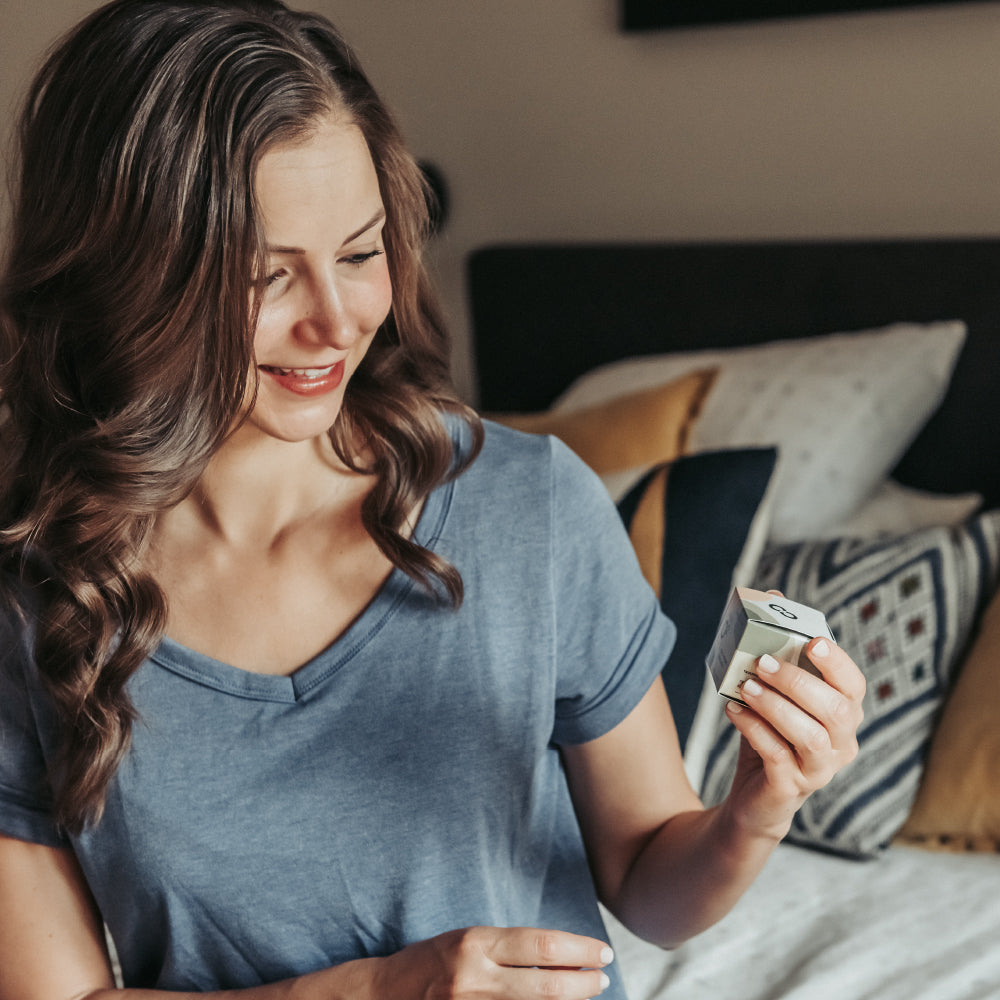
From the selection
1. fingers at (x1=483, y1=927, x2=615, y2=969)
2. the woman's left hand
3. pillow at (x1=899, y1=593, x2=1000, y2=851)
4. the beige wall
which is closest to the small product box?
the woman's left hand

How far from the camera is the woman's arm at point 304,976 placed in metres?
0.82

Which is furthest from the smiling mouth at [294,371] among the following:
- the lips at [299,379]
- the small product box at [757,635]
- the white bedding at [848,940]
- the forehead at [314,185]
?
the white bedding at [848,940]

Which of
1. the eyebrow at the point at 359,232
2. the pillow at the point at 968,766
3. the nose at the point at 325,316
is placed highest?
the eyebrow at the point at 359,232

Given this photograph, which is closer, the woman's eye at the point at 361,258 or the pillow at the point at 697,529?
the woman's eye at the point at 361,258

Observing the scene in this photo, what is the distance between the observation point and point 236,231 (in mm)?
823

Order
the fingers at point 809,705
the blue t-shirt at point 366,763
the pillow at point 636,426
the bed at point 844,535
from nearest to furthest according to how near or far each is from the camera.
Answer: the fingers at point 809,705 < the blue t-shirt at point 366,763 < the bed at point 844,535 < the pillow at point 636,426

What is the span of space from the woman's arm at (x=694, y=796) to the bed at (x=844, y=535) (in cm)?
32

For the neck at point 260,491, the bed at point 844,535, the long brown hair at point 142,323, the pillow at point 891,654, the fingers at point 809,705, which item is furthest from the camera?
the pillow at point 891,654

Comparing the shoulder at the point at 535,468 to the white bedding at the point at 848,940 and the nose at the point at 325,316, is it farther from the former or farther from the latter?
the white bedding at the point at 848,940

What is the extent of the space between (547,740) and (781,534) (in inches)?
32.7

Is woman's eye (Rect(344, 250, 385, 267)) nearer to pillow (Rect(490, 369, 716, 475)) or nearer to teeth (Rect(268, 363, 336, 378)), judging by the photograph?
teeth (Rect(268, 363, 336, 378))

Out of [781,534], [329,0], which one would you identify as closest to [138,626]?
[781,534]

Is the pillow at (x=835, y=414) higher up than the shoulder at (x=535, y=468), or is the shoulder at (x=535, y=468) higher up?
the shoulder at (x=535, y=468)

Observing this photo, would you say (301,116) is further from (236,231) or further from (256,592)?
(256,592)
